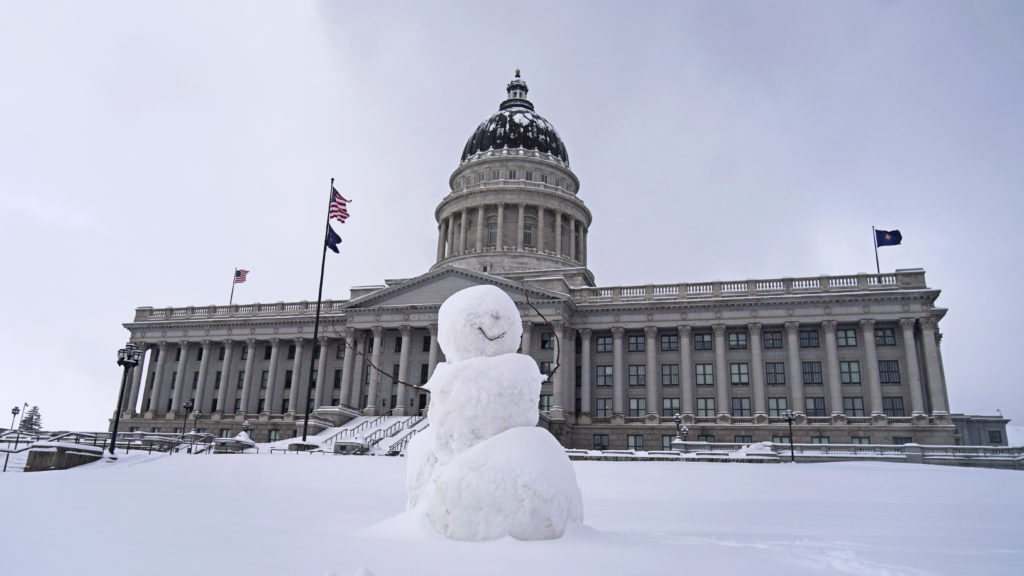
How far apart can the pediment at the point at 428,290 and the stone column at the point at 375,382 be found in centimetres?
256

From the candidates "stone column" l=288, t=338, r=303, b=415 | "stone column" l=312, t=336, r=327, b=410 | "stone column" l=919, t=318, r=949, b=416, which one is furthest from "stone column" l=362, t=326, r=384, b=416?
"stone column" l=919, t=318, r=949, b=416

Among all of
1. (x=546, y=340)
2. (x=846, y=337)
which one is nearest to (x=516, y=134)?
(x=546, y=340)

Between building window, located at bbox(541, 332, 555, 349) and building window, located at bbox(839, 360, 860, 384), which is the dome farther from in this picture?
building window, located at bbox(839, 360, 860, 384)

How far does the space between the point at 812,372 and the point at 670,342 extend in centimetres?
1095

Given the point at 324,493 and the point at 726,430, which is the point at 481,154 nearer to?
the point at 726,430

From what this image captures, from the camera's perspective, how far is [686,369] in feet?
171

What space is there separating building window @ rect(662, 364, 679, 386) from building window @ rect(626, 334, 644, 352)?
2535 millimetres

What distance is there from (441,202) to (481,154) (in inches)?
301

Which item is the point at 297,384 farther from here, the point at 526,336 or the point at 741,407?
the point at 741,407

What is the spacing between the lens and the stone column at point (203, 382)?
204 feet

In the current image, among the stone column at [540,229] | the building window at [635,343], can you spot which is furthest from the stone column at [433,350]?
the stone column at [540,229]

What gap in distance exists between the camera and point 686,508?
1592 centimetres

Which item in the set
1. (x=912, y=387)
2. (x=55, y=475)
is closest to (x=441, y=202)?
(x=912, y=387)

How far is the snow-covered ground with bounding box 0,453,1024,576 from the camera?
22.7 feet
